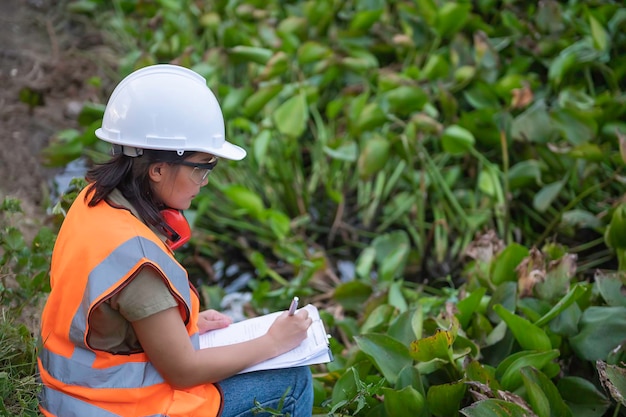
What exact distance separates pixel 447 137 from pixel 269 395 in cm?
153

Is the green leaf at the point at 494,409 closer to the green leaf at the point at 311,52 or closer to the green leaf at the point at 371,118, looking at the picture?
the green leaf at the point at 371,118

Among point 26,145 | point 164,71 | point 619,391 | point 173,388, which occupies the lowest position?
point 26,145

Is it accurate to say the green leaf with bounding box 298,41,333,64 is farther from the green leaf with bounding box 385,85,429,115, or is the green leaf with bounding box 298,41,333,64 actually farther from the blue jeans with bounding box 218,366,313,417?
the blue jeans with bounding box 218,366,313,417

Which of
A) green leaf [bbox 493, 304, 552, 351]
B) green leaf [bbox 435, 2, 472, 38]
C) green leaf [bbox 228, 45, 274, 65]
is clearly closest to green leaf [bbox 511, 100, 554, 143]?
green leaf [bbox 435, 2, 472, 38]

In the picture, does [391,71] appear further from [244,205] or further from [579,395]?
[579,395]

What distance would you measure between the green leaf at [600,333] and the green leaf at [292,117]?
1325 mm

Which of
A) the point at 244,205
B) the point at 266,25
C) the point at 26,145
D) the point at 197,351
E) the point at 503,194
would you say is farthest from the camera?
the point at 266,25

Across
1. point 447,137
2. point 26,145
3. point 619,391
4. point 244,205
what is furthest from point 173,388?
point 26,145

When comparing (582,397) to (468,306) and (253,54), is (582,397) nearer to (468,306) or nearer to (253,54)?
(468,306)

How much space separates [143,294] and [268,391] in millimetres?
344

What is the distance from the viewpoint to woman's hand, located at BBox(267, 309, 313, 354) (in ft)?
4.75

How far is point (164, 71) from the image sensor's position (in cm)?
138

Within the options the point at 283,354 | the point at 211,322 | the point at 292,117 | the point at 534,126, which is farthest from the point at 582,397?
the point at 292,117

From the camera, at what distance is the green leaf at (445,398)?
164cm
